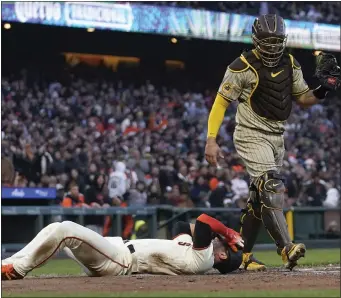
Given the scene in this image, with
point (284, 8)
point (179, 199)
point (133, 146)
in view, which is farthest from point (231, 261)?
point (284, 8)

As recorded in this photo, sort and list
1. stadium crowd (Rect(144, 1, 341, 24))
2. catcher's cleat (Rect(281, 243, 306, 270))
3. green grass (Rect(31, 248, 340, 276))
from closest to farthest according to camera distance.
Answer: catcher's cleat (Rect(281, 243, 306, 270)), green grass (Rect(31, 248, 340, 276)), stadium crowd (Rect(144, 1, 341, 24))

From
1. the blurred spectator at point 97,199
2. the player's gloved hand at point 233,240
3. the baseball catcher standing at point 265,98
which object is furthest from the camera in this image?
the blurred spectator at point 97,199

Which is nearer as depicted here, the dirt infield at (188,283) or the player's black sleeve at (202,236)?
the dirt infield at (188,283)

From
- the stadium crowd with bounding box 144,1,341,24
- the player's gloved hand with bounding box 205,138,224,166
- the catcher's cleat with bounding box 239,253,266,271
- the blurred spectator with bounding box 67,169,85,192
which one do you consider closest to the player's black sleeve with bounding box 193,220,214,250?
the player's gloved hand with bounding box 205,138,224,166

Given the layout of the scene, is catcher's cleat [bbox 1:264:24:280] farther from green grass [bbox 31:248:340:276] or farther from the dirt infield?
green grass [bbox 31:248:340:276]

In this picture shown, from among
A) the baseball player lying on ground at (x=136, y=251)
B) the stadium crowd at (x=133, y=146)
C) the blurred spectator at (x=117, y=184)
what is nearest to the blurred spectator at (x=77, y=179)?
the stadium crowd at (x=133, y=146)

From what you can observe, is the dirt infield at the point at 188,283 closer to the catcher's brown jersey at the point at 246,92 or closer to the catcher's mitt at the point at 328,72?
the catcher's brown jersey at the point at 246,92

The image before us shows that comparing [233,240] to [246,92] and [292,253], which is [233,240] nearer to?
[292,253]
